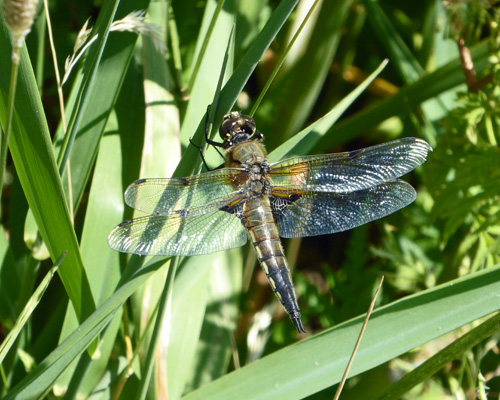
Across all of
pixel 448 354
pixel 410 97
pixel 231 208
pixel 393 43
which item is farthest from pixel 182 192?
pixel 393 43

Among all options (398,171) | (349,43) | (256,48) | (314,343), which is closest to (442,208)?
(398,171)

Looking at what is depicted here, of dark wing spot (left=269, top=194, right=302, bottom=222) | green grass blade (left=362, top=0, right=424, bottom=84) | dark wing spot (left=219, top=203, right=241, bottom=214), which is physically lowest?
dark wing spot (left=269, top=194, right=302, bottom=222)

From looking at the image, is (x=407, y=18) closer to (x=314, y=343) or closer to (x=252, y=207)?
(x=252, y=207)

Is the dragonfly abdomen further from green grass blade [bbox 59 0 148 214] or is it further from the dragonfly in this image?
green grass blade [bbox 59 0 148 214]

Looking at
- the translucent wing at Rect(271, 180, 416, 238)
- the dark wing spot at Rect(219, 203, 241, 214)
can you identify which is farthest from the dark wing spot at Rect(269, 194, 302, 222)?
the dark wing spot at Rect(219, 203, 241, 214)

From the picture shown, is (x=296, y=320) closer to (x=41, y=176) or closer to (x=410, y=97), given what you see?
(x=41, y=176)

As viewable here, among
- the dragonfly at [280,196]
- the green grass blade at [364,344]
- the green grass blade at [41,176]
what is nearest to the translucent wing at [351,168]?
the dragonfly at [280,196]
